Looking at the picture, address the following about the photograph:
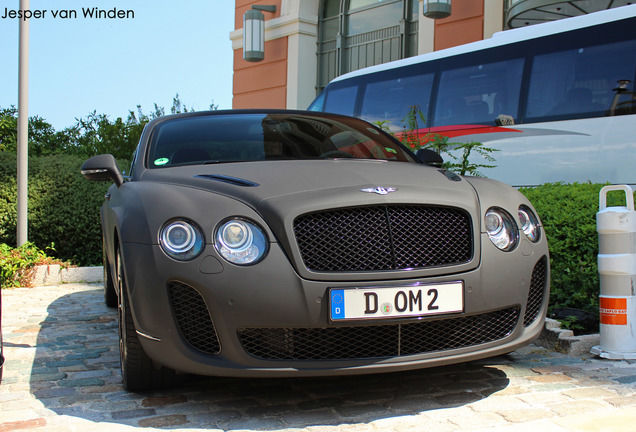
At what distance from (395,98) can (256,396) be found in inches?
391

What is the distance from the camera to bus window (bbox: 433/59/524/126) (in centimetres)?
1093

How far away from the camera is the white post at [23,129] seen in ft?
27.3

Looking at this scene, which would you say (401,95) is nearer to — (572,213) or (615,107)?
(615,107)

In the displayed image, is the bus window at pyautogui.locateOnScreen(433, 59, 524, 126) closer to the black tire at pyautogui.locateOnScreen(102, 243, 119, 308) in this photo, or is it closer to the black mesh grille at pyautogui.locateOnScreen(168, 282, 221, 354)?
the black tire at pyautogui.locateOnScreen(102, 243, 119, 308)

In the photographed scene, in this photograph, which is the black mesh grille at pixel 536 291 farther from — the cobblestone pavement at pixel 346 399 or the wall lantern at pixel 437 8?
the wall lantern at pixel 437 8

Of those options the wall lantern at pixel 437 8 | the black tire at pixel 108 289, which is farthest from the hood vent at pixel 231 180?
the wall lantern at pixel 437 8

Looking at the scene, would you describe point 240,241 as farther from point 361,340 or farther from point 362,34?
point 362,34

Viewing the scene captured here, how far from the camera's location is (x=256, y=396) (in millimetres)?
3430

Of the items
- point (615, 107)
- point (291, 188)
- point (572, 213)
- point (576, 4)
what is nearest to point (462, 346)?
point (291, 188)

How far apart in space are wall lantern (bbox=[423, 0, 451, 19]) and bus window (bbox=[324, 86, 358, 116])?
1839 mm

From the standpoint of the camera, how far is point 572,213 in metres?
5.12

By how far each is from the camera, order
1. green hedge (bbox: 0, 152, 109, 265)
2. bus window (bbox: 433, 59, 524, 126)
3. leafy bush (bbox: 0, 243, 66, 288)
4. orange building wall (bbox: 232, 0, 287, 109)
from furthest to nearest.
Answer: orange building wall (bbox: 232, 0, 287, 109)
bus window (bbox: 433, 59, 524, 126)
green hedge (bbox: 0, 152, 109, 265)
leafy bush (bbox: 0, 243, 66, 288)

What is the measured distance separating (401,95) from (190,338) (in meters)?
10.2

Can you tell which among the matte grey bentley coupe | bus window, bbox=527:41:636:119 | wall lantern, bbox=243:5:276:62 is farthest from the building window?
the matte grey bentley coupe
